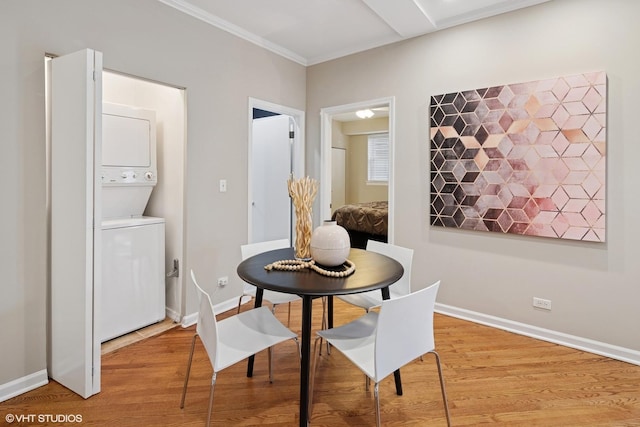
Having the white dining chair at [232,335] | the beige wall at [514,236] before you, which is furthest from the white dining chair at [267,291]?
the beige wall at [514,236]

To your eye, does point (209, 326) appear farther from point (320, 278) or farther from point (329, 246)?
point (329, 246)

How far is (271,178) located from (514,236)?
2.76 m

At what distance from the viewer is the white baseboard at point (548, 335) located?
2.49 meters

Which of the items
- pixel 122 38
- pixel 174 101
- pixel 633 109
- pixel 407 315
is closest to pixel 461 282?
pixel 633 109

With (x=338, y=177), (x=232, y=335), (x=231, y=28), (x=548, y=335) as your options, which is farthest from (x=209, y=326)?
(x=338, y=177)

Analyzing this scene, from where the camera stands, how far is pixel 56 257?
212cm

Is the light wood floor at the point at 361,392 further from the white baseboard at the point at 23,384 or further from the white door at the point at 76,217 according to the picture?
the white door at the point at 76,217

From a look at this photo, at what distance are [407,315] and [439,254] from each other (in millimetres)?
1988

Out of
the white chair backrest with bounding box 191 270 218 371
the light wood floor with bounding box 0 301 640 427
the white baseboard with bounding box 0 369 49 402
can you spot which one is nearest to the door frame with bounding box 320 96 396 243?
the light wood floor with bounding box 0 301 640 427

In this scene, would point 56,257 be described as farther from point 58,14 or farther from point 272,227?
point 272,227

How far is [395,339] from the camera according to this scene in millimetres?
1481

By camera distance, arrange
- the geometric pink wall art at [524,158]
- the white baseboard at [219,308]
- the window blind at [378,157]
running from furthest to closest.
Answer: the window blind at [378,157]
the white baseboard at [219,308]
the geometric pink wall art at [524,158]

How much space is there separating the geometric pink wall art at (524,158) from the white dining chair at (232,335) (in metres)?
1.98

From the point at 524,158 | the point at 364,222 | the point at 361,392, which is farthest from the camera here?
the point at 364,222
